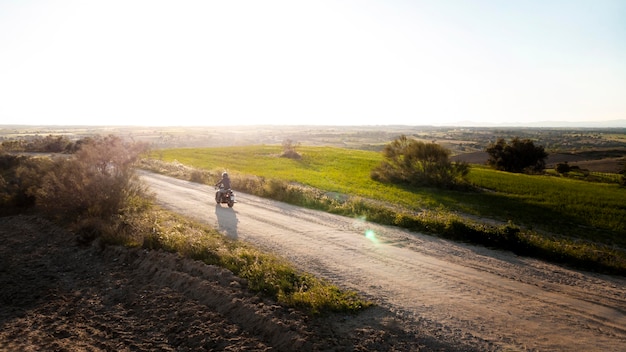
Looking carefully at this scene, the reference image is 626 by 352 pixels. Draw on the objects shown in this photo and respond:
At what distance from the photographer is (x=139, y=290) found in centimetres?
1131

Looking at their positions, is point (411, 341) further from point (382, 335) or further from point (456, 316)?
point (456, 316)

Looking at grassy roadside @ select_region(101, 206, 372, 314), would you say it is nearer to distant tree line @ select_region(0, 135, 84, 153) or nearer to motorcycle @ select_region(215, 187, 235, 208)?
motorcycle @ select_region(215, 187, 235, 208)

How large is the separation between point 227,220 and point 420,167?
83.8ft


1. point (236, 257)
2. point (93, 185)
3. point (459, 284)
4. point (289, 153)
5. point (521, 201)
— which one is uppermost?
point (93, 185)

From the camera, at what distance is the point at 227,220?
18250 millimetres

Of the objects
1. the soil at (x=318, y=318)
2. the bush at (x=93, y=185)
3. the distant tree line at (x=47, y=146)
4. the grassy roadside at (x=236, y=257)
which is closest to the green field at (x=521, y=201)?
the soil at (x=318, y=318)

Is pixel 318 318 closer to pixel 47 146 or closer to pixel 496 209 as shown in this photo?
pixel 496 209

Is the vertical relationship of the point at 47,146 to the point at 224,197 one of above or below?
above

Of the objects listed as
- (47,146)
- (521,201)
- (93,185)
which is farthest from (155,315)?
(47,146)

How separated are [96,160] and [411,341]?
19081 millimetres

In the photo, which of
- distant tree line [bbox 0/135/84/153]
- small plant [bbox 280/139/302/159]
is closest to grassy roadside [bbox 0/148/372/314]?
small plant [bbox 280/139/302/159]

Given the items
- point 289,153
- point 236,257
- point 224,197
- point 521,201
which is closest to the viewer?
point 236,257

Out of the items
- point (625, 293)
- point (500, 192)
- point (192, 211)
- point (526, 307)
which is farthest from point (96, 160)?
point (500, 192)

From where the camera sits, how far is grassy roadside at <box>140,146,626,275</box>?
1489cm
